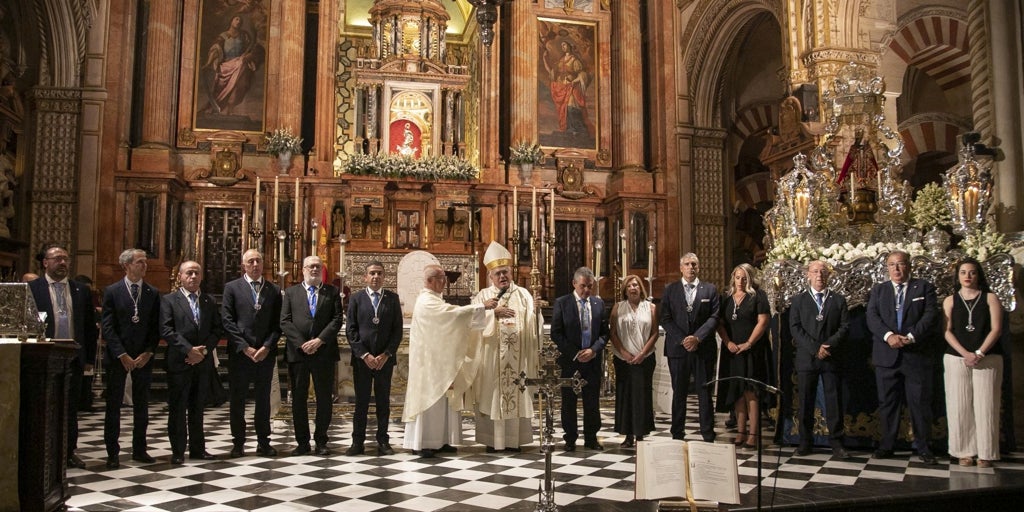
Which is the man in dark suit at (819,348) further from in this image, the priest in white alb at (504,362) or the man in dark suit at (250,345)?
the man in dark suit at (250,345)

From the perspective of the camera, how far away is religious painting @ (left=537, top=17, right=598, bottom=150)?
617 inches

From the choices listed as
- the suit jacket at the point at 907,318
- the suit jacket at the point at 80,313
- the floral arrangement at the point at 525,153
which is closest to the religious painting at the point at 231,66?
the floral arrangement at the point at 525,153

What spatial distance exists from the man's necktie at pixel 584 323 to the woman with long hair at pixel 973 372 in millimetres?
2740

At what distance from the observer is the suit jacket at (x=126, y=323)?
600cm

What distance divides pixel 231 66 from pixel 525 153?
558 cm

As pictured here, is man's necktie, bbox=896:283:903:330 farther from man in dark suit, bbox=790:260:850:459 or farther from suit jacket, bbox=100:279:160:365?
suit jacket, bbox=100:279:160:365

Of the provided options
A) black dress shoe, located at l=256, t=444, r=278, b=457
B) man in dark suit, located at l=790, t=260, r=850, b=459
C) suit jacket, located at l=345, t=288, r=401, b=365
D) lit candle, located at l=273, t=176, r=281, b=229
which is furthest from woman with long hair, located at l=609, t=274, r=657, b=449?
lit candle, located at l=273, t=176, r=281, b=229

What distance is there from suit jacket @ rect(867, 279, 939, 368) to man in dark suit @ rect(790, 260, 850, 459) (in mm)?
249

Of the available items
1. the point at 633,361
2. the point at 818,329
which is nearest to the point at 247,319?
the point at 633,361

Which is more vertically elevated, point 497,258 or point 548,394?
point 497,258

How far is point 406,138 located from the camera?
48.8 ft

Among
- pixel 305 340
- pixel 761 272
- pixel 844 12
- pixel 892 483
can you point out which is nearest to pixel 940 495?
pixel 892 483

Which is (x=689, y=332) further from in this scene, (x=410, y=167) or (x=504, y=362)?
(x=410, y=167)

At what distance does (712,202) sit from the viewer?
A: 15.7m
